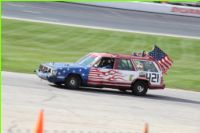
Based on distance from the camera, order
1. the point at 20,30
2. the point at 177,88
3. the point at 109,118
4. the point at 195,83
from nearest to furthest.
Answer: the point at 109,118
the point at 177,88
the point at 195,83
the point at 20,30

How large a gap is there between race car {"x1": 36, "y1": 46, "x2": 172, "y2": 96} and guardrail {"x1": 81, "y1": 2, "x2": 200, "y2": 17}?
28.7 m

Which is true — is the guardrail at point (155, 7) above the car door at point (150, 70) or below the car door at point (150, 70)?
above

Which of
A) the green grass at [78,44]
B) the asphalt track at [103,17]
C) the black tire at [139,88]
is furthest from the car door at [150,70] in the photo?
the asphalt track at [103,17]

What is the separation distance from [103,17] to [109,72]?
24546 mm

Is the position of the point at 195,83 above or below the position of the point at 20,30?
below

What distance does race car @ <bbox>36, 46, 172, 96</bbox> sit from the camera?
2122 centimetres

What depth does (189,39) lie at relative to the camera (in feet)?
139

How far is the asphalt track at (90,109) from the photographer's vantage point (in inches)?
551

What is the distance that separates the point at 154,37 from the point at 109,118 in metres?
26.2

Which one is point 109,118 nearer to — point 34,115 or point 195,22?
point 34,115

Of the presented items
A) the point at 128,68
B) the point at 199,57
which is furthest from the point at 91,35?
the point at 128,68

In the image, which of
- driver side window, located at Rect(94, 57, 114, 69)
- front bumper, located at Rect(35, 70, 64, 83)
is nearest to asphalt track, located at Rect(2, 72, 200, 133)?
front bumper, located at Rect(35, 70, 64, 83)

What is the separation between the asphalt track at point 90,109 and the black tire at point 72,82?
32 cm

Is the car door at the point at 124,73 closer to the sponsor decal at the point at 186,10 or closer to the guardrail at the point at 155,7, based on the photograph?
the guardrail at the point at 155,7
